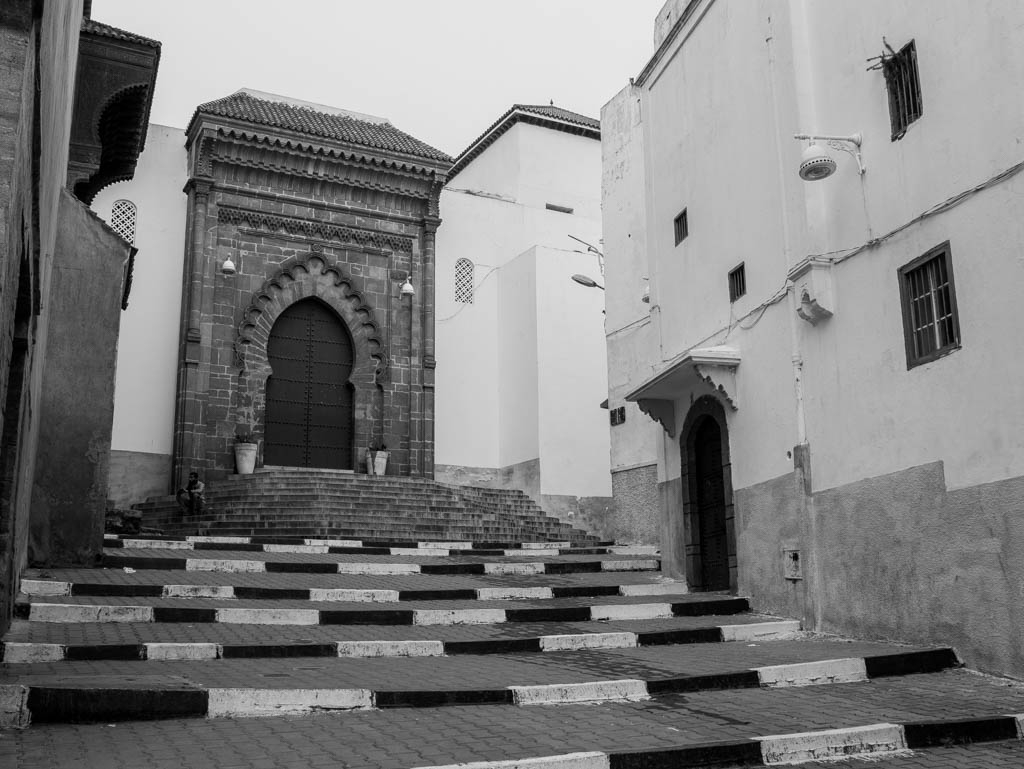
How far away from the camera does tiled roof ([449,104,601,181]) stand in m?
25.0

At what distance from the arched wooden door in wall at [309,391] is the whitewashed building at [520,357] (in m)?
2.26

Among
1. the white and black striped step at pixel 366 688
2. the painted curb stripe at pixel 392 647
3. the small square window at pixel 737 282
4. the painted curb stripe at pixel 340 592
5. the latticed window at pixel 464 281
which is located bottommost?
the white and black striped step at pixel 366 688

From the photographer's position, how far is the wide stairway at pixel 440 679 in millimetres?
4746

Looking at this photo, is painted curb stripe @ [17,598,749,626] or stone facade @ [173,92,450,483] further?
stone facade @ [173,92,450,483]

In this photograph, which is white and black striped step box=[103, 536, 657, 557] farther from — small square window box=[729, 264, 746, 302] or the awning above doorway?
small square window box=[729, 264, 746, 302]

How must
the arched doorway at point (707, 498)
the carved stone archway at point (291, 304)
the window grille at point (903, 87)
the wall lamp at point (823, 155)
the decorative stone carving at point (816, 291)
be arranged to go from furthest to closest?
the carved stone archway at point (291, 304)
the arched doorway at point (707, 498)
the decorative stone carving at point (816, 291)
the wall lamp at point (823, 155)
the window grille at point (903, 87)

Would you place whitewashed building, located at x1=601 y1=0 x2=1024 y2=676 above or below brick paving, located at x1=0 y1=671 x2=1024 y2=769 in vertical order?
above

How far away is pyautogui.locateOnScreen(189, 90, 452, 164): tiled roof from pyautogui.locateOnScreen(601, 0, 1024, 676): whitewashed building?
365 inches

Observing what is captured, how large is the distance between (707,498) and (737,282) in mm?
2485

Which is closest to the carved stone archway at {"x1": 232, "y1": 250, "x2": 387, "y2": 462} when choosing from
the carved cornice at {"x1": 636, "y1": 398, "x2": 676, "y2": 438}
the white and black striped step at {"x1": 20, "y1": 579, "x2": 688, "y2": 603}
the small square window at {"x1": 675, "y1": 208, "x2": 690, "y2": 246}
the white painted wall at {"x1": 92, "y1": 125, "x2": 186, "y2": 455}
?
the white painted wall at {"x1": 92, "y1": 125, "x2": 186, "y2": 455}

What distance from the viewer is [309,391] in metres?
19.8

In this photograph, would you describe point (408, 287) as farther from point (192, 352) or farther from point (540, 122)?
point (540, 122)

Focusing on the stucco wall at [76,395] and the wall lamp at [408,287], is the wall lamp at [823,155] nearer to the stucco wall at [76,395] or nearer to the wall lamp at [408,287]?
the stucco wall at [76,395]

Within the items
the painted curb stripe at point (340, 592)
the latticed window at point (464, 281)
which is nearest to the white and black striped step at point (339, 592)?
the painted curb stripe at point (340, 592)
